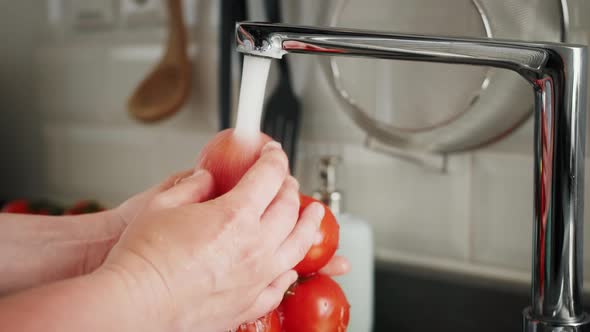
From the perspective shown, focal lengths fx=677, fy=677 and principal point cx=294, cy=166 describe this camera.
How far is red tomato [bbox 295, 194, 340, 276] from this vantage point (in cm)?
57

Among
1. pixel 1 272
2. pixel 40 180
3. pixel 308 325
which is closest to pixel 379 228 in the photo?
pixel 308 325

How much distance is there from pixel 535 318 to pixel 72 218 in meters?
0.42

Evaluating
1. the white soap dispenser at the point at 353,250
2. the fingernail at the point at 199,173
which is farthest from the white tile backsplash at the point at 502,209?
the fingernail at the point at 199,173

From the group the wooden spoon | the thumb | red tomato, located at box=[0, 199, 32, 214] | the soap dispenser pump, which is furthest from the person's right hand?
red tomato, located at box=[0, 199, 32, 214]

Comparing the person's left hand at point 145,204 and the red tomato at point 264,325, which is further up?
the person's left hand at point 145,204

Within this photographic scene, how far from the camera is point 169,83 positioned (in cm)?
103

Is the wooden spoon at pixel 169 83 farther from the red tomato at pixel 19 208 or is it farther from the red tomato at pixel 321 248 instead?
the red tomato at pixel 321 248

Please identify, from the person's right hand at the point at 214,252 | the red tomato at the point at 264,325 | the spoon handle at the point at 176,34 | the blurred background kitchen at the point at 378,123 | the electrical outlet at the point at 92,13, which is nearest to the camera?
the person's right hand at the point at 214,252

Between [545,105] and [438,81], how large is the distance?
20 centimetres

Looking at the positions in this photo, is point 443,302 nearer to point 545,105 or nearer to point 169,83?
point 545,105

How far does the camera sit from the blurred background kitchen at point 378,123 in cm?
69

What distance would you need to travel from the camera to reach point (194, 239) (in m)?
0.44

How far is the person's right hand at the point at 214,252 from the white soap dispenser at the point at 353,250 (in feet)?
0.77

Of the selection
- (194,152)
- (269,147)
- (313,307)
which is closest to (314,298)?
(313,307)
